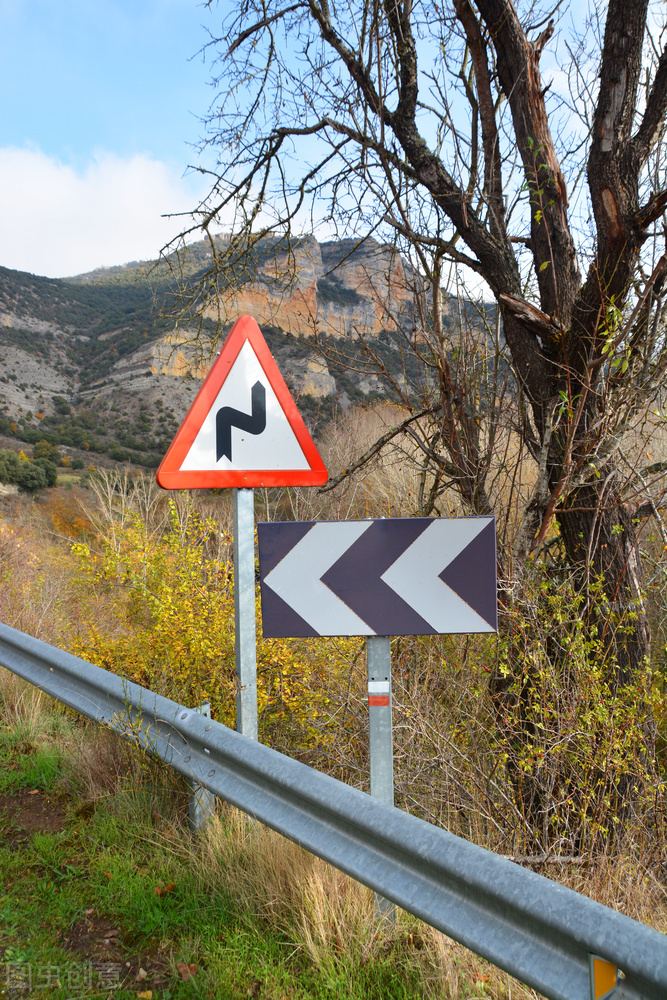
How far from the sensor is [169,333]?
545 centimetres

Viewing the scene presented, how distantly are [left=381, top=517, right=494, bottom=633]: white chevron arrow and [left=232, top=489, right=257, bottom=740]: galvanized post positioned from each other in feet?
2.14

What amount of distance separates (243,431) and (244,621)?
730 millimetres

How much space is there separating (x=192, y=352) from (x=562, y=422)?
343 centimetres

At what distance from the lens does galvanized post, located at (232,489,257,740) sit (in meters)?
2.38

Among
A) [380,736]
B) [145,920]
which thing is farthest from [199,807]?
[380,736]

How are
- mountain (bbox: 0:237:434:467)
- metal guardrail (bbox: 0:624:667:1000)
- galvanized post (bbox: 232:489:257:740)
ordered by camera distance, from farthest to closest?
mountain (bbox: 0:237:434:467) < galvanized post (bbox: 232:489:257:740) < metal guardrail (bbox: 0:624:667:1000)

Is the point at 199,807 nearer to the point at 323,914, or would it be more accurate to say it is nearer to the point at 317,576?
the point at 323,914

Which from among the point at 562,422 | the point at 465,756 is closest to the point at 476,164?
the point at 562,422

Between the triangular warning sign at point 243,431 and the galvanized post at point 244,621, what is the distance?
5.7 inches

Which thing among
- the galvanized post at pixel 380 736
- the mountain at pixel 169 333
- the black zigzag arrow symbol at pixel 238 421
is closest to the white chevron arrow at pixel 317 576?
the galvanized post at pixel 380 736

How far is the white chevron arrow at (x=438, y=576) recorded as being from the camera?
2.02 m

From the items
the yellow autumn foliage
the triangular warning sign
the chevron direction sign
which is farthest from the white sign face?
the yellow autumn foliage

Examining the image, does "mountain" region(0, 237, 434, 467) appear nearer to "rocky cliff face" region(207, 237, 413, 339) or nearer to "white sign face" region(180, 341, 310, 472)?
"rocky cliff face" region(207, 237, 413, 339)

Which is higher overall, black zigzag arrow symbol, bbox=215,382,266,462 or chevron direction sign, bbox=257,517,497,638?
black zigzag arrow symbol, bbox=215,382,266,462
